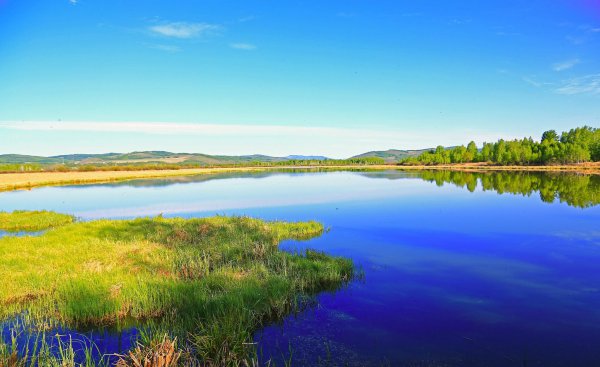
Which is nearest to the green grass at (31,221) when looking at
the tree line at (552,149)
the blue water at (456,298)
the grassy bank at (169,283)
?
the grassy bank at (169,283)

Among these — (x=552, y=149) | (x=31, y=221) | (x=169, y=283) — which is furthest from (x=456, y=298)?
(x=552, y=149)

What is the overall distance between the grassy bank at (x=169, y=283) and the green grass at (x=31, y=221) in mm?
12025

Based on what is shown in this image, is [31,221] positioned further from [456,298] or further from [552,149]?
[552,149]

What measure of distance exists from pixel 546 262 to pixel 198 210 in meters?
37.4

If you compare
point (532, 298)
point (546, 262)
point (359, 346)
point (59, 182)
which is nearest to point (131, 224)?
point (359, 346)

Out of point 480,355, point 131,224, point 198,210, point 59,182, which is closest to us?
point 480,355

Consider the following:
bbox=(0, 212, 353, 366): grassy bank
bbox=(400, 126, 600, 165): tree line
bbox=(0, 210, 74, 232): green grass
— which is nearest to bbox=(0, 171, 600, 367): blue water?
bbox=(0, 212, 353, 366): grassy bank

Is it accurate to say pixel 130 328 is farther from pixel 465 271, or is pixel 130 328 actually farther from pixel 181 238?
pixel 465 271

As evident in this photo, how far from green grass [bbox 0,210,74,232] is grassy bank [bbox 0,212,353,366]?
12025mm

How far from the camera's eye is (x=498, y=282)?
18.6 meters

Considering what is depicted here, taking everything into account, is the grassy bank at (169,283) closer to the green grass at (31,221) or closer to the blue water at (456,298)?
the blue water at (456,298)

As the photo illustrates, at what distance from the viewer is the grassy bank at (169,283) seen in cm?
1234

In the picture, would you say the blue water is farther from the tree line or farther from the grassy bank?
the tree line

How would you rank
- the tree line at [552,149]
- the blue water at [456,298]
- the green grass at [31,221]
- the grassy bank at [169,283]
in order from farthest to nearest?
the tree line at [552,149]
the green grass at [31,221]
the grassy bank at [169,283]
the blue water at [456,298]
